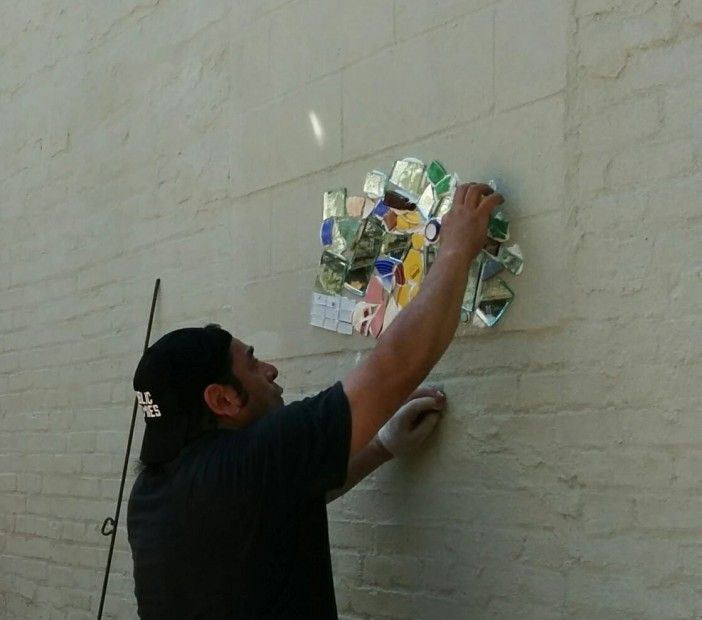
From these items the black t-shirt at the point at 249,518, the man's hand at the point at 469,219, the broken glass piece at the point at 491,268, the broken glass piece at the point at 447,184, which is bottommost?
the black t-shirt at the point at 249,518

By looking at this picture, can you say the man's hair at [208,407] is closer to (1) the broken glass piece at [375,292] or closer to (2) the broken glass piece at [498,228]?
(1) the broken glass piece at [375,292]

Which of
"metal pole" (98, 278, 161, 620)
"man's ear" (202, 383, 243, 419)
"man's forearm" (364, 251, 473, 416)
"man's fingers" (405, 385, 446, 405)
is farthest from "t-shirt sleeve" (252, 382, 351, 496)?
"metal pole" (98, 278, 161, 620)

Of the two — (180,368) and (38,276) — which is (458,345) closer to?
(180,368)

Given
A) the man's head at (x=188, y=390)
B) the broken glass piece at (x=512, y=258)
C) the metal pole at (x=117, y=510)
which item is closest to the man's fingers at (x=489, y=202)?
the broken glass piece at (x=512, y=258)

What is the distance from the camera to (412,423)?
3223 millimetres

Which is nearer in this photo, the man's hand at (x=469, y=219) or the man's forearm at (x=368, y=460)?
the man's hand at (x=469, y=219)

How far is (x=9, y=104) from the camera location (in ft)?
19.4

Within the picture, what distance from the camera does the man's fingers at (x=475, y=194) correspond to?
292cm

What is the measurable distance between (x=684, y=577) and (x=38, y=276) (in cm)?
392

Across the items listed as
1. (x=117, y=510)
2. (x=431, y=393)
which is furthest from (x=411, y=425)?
(x=117, y=510)

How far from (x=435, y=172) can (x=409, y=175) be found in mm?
108

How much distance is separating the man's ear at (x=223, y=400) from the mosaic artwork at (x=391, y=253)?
58 cm

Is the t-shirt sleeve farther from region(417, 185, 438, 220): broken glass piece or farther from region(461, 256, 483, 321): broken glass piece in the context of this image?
region(417, 185, 438, 220): broken glass piece

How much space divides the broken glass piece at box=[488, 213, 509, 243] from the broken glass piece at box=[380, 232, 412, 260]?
1.13 feet
